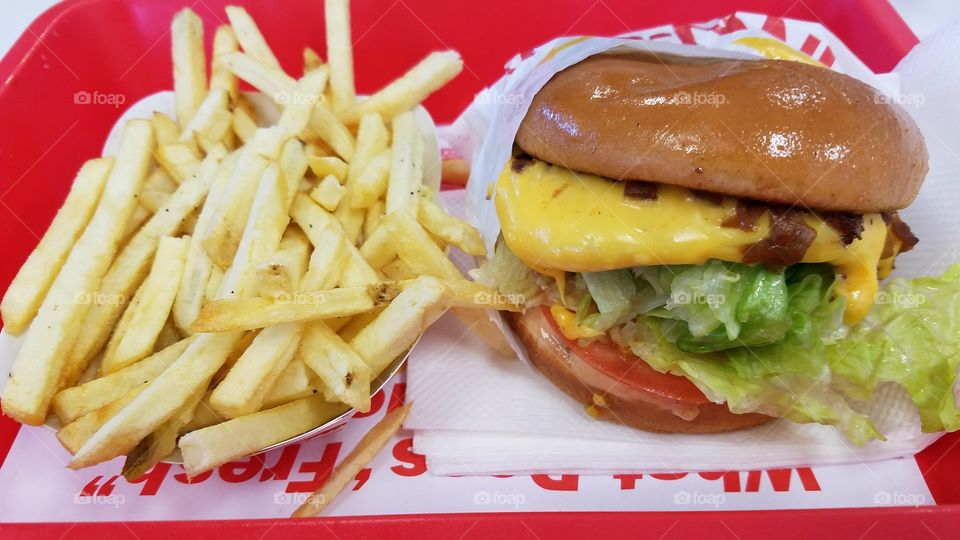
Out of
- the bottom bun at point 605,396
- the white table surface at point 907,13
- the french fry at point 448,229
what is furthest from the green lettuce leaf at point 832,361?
the white table surface at point 907,13

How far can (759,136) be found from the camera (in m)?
1.26

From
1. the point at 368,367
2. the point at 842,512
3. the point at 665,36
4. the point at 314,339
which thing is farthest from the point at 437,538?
the point at 665,36

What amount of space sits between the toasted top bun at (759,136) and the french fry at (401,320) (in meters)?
0.43

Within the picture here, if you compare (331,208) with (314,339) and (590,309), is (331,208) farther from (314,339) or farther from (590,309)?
(590,309)

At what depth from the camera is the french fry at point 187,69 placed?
1.89m

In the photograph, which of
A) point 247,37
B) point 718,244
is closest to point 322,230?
point 247,37

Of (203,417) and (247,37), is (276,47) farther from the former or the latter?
(203,417)

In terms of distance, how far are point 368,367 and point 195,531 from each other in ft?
1.49

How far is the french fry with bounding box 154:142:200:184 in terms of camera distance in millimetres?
1704

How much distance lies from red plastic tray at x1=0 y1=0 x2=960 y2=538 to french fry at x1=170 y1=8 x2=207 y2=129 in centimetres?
62

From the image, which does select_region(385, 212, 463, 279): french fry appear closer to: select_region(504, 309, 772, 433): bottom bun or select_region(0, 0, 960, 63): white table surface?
select_region(504, 309, 772, 433): bottom bun

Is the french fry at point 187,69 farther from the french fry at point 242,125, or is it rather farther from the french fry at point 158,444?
the french fry at point 158,444

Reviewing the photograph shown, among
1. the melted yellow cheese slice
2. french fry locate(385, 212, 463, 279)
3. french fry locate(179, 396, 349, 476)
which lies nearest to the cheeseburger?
the melted yellow cheese slice

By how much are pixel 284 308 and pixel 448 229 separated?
0.49m
